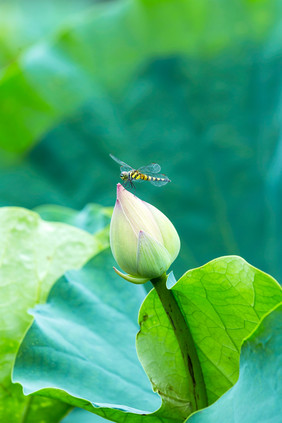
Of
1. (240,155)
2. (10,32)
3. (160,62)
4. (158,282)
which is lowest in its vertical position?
A: (158,282)

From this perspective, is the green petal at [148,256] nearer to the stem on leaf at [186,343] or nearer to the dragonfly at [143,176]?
the stem on leaf at [186,343]

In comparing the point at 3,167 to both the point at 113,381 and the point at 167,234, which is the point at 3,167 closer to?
the point at 113,381

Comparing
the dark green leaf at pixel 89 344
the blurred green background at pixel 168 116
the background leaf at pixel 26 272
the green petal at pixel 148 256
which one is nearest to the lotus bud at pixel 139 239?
the green petal at pixel 148 256

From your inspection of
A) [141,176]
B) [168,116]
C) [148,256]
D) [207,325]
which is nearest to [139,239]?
[148,256]

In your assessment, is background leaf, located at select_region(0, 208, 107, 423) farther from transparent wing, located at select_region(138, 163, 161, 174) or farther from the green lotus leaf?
transparent wing, located at select_region(138, 163, 161, 174)


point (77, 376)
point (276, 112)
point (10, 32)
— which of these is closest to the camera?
point (77, 376)

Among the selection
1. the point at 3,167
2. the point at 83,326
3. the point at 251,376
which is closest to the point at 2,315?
the point at 83,326

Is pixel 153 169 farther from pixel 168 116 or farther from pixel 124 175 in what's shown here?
pixel 168 116
